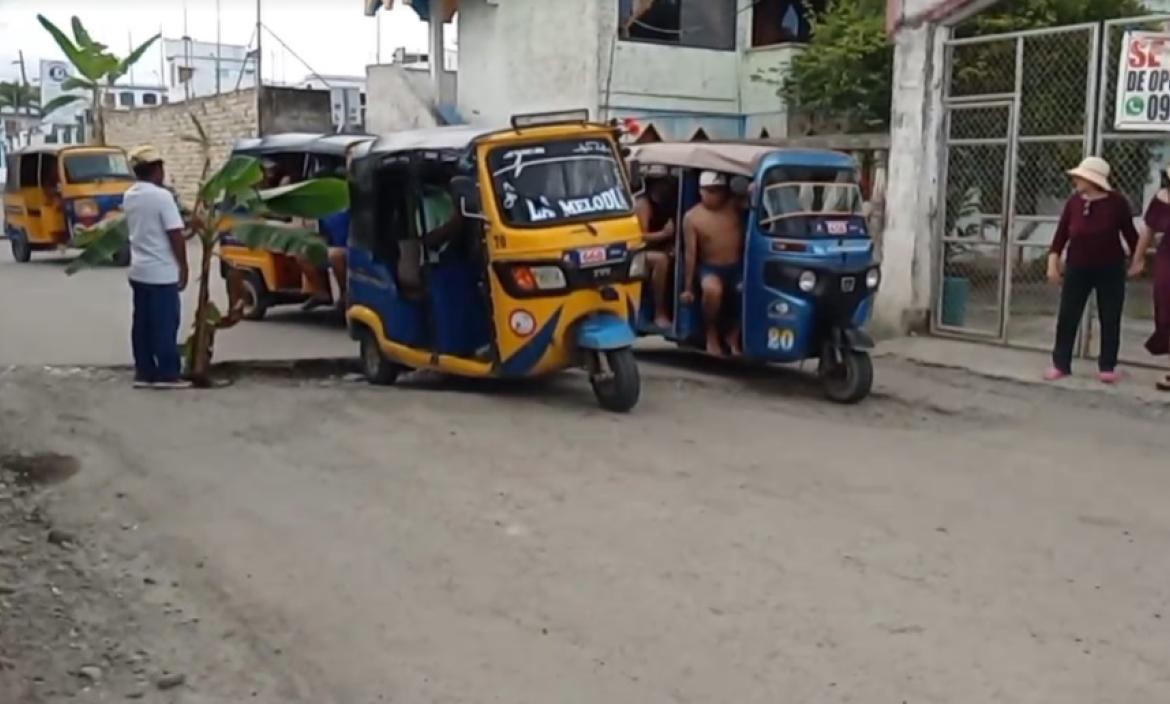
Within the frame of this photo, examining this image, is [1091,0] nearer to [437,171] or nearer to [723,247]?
[723,247]

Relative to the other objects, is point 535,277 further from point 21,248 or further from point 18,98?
point 18,98

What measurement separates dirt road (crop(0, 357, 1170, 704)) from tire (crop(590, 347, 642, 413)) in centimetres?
17

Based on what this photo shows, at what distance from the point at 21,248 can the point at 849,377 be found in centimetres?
1946

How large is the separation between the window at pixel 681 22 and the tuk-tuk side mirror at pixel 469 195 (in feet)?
46.7

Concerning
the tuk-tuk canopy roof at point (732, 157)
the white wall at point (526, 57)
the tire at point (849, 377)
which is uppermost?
the white wall at point (526, 57)

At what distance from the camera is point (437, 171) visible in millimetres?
10086

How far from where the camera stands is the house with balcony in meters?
22.9

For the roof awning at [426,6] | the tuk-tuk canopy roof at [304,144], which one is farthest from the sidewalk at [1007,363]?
the roof awning at [426,6]

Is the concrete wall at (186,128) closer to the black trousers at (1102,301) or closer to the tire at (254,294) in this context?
the tire at (254,294)

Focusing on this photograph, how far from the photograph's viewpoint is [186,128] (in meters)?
34.5

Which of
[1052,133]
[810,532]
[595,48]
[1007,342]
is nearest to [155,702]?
[810,532]

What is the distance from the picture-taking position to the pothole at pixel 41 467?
7.75 metres

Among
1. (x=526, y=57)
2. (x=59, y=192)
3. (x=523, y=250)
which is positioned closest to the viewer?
(x=523, y=250)

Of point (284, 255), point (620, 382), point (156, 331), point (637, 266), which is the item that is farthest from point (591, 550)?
point (284, 255)
